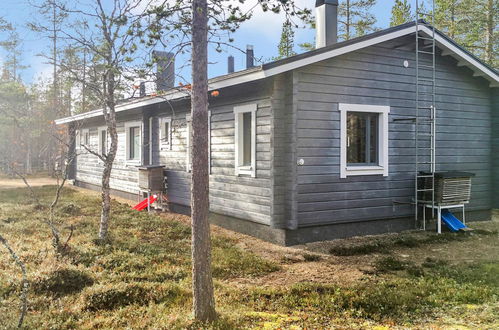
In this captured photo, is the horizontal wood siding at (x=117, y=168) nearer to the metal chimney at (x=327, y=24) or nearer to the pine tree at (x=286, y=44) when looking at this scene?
the metal chimney at (x=327, y=24)

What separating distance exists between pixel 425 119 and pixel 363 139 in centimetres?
201

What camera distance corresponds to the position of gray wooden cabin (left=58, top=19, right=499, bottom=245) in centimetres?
841

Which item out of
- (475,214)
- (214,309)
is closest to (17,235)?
(214,309)

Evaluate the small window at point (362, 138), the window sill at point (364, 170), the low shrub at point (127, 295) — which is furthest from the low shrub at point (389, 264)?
the low shrub at point (127, 295)

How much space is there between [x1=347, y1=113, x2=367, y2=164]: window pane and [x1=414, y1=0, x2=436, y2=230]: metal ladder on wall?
1.36 metres

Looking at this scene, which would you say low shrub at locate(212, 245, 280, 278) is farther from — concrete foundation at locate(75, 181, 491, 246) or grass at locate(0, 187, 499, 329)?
concrete foundation at locate(75, 181, 491, 246)

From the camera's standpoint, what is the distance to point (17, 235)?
8.45m

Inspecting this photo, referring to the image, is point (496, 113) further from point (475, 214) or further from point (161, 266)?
point (161, 266)

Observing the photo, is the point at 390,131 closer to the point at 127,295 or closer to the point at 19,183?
the point at 127,295

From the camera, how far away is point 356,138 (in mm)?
9281

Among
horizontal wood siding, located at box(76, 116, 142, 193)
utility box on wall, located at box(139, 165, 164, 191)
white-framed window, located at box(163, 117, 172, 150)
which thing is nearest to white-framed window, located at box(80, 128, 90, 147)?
horizontal wood siding, located at box(76, 116, 142, 193)

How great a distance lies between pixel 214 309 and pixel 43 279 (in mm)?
2535

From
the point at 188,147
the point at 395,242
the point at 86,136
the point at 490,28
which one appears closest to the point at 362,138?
the point at 395,242

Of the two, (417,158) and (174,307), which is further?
(417,158)
